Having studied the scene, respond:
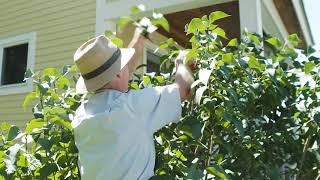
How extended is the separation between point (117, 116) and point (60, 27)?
24.4ft

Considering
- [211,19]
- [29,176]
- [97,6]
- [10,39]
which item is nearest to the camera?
[211,19]

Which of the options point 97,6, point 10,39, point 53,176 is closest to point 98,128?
point 53,176

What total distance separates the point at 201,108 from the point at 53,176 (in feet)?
3.04

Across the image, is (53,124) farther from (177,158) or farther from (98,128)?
(177,158)

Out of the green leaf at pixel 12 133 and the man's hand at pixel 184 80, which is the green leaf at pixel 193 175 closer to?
the man's hand at pixel 184 80

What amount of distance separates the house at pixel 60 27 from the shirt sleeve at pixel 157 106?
523 centimetres

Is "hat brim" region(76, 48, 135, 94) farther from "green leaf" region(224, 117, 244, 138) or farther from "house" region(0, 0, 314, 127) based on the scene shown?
"house" region(0, 0, 314, 127)

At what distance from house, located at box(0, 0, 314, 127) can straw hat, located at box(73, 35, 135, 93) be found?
5115 millimetres

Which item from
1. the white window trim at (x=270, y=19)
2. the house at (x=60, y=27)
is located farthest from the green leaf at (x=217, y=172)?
the white window trim at (x=270, y=19)

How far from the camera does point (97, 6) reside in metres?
8.28

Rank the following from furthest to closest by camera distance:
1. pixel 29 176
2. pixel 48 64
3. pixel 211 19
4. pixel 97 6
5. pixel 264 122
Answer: pixel 48 64, pixel 97 6, pixel 29 176, pixel 264 122, pixel 211 19

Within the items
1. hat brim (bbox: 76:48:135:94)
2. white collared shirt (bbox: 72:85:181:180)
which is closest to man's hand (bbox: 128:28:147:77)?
hat brim (bbox: 76:48:135:94)

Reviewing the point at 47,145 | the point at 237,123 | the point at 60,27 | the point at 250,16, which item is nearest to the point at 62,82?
the point at 47,145

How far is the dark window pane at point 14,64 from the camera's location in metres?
9.67
